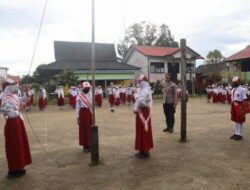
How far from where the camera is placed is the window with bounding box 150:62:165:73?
40562 mm

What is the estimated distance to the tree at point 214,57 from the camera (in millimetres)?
52156

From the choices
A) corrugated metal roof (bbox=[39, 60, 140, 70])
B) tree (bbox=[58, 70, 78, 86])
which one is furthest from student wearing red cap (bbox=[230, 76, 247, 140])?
corrugated metal roof (bbox=[39, 60, 140, 70])

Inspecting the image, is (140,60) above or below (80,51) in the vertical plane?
below

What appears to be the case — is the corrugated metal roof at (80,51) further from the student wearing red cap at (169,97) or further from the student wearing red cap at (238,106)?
the student wearing red cap at (238,106)

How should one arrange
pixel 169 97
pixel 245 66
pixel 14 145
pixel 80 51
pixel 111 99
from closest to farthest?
pixel 14 145 → pixel 169 97 → pixel 111 99 → pixel 245 66 → pixel 80 51

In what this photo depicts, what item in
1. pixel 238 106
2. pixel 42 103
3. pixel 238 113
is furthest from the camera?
pixel 42 103

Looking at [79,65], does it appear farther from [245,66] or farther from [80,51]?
[245,66]

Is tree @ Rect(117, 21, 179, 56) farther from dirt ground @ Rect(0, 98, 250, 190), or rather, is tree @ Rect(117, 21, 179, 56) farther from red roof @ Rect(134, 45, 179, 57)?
dirt ground @ Rect(0, 98, 250, 190)

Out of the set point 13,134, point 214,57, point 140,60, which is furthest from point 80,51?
point 13,134

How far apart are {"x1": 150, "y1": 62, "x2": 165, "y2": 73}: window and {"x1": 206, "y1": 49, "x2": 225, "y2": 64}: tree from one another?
47.0ft

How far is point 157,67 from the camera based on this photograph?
4094cm

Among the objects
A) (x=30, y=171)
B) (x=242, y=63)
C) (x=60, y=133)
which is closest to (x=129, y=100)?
(x=60, y=133)

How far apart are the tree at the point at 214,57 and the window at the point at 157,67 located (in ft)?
47.0

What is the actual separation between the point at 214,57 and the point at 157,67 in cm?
1565
